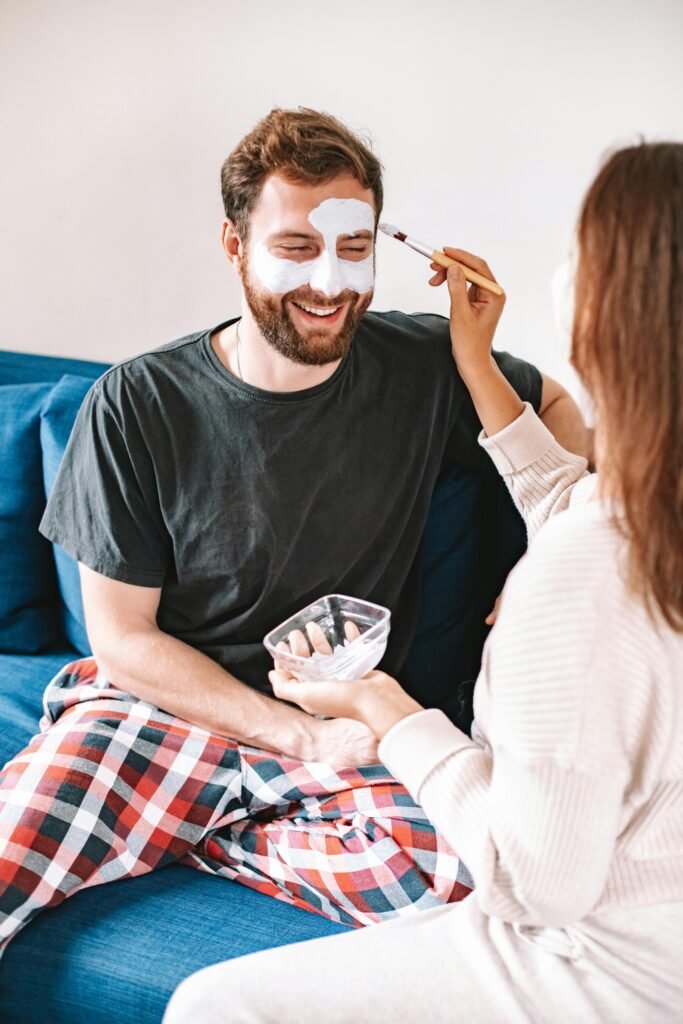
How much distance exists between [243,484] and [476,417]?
384mm

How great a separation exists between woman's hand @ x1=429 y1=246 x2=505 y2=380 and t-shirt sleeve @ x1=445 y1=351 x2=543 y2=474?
0.09 m

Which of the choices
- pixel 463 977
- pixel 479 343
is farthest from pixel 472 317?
pixel 463 977

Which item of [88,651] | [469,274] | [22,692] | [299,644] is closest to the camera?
[299,644]

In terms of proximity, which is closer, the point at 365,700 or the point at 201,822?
the point at 365,700

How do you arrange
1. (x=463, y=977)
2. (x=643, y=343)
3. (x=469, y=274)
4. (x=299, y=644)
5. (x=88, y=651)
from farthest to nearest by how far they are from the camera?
(x=88, y=651) → (x=469, y=274) → (x=299, y=644) → (x=463, y=977) → (x=643, y=343)

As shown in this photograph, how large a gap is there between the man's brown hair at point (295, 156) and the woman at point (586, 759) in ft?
2.01

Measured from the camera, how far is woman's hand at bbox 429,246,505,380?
147cm

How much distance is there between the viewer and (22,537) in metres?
1.86

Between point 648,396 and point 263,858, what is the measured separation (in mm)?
852

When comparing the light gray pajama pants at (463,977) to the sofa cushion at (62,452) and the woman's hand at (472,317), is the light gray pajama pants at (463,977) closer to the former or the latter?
the woman's hand at (472,317)

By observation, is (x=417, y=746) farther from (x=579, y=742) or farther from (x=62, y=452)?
(x=62, y=452)

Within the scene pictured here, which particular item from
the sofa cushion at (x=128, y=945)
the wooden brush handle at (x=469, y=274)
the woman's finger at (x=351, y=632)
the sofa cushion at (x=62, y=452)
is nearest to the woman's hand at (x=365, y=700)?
the woman's finger at (x=351, y=632)

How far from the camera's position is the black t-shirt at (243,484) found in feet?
4.81

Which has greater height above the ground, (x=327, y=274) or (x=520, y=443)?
(x=327, y=274)
